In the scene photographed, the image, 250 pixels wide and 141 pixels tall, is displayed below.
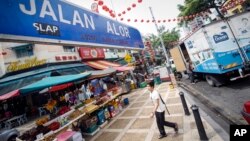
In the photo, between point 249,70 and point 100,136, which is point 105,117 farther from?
point 249,70

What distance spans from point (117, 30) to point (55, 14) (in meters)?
1.36

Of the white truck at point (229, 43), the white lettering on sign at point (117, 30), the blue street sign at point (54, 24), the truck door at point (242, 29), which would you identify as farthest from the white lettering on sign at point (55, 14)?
the truck door at point (242, 29)

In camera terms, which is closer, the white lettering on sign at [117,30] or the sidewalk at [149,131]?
the white lettering on sign at [117,30]

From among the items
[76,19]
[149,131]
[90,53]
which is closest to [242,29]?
[149,131]

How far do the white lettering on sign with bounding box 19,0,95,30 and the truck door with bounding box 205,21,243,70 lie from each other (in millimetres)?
8301

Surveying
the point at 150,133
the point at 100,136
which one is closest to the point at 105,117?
the point at 100,136

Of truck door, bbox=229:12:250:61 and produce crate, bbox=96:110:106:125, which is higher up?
truck door, bbox=229:12:250:61

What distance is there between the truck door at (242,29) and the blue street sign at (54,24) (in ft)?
27.6

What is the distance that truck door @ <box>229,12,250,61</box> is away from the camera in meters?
8.95

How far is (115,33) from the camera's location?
310 centimetres

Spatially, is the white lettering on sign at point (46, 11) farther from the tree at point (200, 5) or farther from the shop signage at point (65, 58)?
A: the tree at point (200, 5)

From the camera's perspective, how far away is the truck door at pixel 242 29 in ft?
29.4

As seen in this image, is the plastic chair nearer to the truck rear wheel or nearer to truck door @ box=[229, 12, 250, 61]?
the truck rear wheel

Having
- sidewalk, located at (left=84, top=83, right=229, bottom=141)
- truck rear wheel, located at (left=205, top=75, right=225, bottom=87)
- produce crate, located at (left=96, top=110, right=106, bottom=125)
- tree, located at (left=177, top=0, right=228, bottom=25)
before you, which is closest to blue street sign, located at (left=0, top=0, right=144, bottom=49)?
sidewalk, located at (left=84, top=83, right=229, bottom=141)
